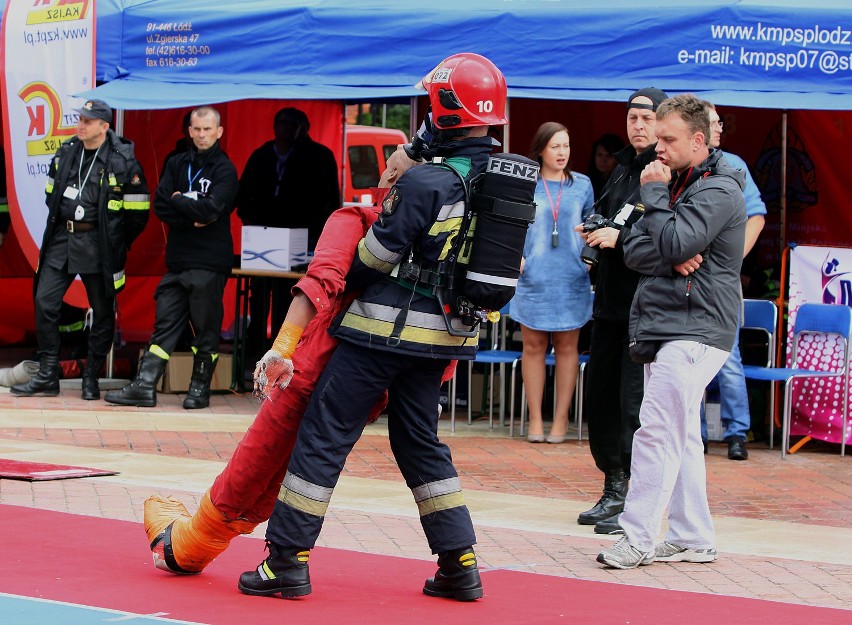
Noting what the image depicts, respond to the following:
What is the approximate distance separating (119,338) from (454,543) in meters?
9.30

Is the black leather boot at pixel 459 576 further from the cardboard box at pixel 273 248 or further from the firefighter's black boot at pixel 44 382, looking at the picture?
the firefighter's black boot at pixel 44 382

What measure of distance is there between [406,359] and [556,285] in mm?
4911

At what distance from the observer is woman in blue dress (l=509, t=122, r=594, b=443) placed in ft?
33.4

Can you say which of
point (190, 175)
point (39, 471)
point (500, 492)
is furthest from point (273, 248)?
point (500, 492)

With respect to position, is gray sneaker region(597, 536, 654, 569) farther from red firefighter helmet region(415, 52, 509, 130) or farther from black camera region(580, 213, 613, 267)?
red firefighter helmet region(415, 52, 509, 130)

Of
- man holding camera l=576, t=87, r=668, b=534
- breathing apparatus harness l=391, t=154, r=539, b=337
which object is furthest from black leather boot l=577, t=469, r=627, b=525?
breathing apparatus harness l=391, t=154, r=539, b=337

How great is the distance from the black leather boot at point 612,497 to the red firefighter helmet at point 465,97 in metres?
2.54

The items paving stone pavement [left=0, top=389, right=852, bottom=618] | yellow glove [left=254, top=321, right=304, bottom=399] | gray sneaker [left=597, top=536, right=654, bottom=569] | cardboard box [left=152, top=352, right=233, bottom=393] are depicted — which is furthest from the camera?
cardboard box [left=152, top=352, right=233, bottom=393]

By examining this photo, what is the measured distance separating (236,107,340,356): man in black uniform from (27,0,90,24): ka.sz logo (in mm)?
1850

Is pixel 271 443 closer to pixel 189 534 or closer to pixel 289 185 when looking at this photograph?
pixel 189 534

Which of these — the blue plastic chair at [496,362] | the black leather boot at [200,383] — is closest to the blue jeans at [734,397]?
the blue plastic chair at [496,362]

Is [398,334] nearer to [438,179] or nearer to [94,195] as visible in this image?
[438,179]

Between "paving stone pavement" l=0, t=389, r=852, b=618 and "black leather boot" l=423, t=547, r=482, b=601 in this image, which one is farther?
"paving stone pavement" l=0, t=389, r=852, b=618

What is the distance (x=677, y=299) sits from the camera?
6.33m
